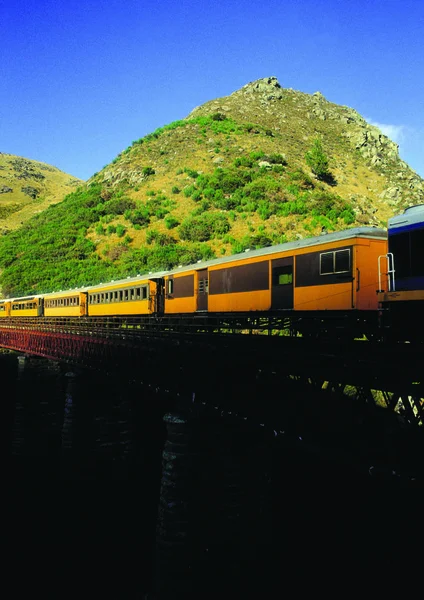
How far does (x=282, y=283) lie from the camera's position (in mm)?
18250

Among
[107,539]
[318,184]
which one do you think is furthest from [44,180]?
[107,539]

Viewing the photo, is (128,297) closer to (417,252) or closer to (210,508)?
(210,508)

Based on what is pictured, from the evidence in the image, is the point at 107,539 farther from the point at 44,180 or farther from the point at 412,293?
the point at 44,180

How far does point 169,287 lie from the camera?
27281 millimetres

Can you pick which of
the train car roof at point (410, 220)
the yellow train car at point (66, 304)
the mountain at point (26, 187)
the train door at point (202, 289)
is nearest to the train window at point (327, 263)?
the train car roof at point (410, 220)

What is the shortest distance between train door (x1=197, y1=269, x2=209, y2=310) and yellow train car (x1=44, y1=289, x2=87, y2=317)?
15909mm

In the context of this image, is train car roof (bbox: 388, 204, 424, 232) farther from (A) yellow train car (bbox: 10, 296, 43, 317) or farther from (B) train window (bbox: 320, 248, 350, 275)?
(A) yellow train car (bbox: 10, 296, 43, 317)

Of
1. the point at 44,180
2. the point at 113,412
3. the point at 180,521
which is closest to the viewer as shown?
the point at 180,521

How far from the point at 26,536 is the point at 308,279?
1394cm

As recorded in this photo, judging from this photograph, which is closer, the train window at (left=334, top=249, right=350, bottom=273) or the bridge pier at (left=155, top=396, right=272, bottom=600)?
the bridge pier at (left=155, top=396, right=272, bottom=600)

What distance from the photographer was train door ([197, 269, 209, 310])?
23453 millimetres

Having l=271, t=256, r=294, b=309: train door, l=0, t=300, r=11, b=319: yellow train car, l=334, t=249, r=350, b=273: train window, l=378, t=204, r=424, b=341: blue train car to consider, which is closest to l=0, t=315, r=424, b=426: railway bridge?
l=271, t=256, r=294, b=309: train door

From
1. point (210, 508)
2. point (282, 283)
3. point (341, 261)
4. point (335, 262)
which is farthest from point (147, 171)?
point (210, 508)

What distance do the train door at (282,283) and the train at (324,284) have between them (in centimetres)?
4
